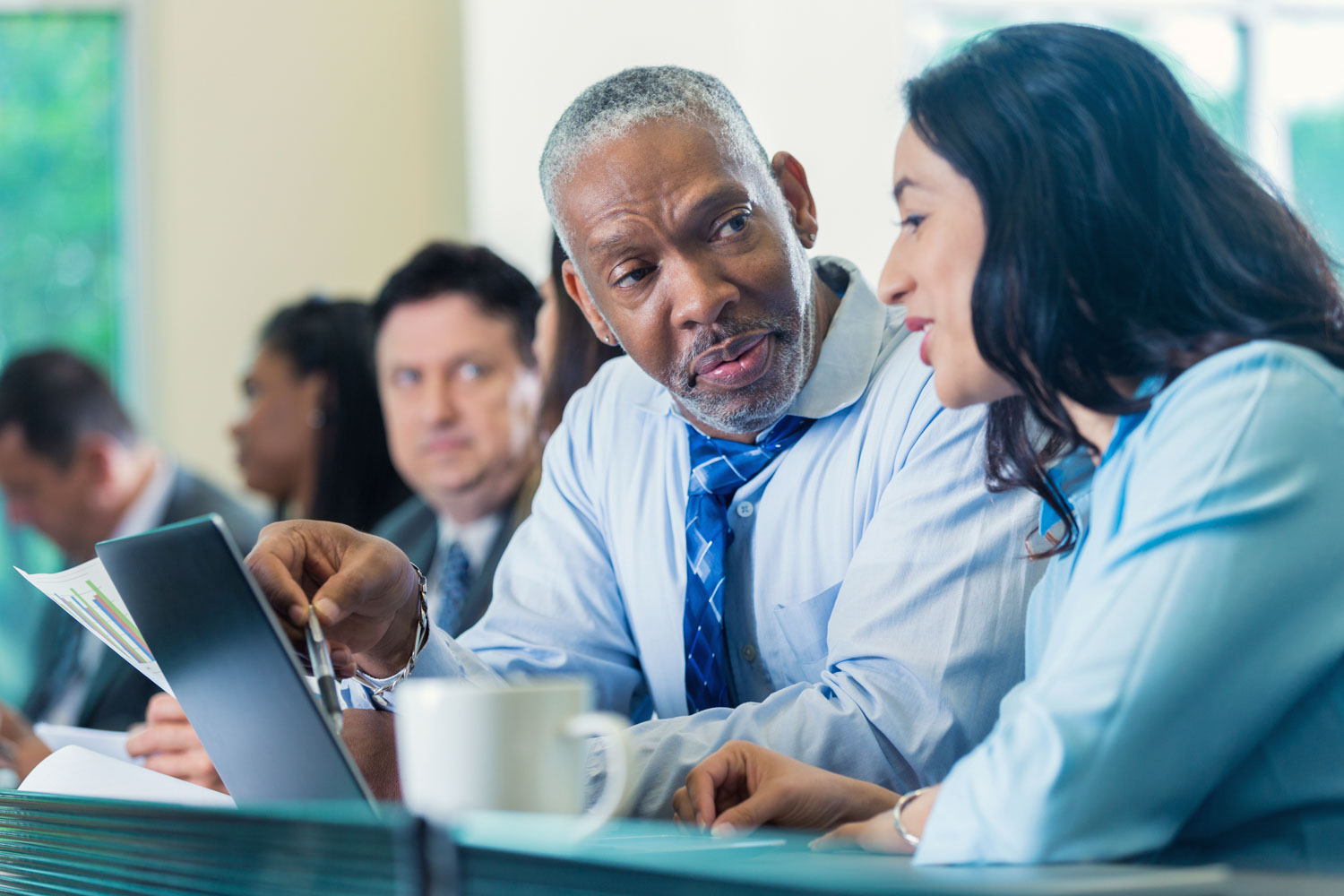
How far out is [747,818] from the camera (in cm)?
91

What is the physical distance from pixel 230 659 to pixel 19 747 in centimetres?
117

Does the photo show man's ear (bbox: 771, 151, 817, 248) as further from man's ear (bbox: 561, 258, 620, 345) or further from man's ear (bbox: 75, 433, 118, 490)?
man's ear (bbox: 75, 433, 118, 490)

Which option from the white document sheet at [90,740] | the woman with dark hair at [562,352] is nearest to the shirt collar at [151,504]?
the woman with dark hair at [562,352]

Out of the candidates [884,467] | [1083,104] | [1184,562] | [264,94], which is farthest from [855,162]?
[1184,562]

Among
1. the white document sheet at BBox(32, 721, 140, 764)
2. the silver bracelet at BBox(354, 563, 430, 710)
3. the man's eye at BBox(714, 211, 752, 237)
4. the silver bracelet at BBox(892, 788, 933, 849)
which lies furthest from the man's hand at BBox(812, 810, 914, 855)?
the white document sheet at BBox(32, 721, 140, 764)

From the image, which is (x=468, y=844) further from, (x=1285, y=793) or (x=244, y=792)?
(x=1285, y=793)

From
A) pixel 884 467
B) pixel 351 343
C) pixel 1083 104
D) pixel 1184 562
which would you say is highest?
pixel 1083 104

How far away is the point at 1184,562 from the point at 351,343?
235 cm

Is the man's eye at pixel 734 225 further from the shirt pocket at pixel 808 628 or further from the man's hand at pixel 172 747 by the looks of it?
the man's hand at pixel 172 747

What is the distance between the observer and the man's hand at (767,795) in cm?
92

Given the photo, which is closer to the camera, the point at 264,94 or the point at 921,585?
the point at 921,585

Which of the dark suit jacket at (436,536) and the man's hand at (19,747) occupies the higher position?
the dark suit jacket at (436,536)

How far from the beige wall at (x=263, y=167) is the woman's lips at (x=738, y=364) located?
2.64 metres

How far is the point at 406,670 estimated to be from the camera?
3.78 ft
